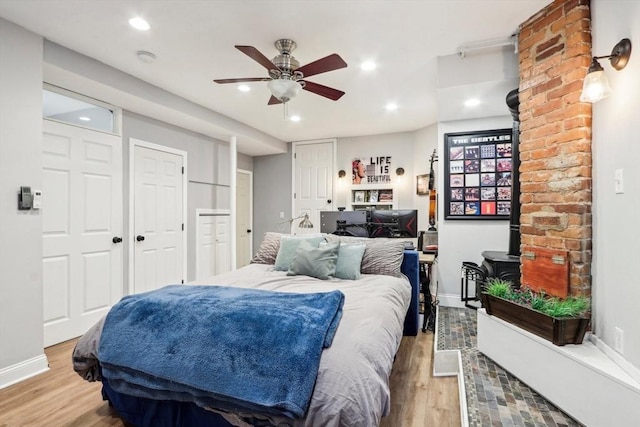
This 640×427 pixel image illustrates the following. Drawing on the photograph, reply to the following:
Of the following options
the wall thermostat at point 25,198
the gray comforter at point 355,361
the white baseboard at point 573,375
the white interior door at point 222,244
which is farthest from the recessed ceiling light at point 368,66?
the white interior door at point 222,244

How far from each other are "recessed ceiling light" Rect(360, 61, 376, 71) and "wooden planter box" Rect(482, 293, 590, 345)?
2270 mm

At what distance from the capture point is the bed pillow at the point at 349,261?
8.91ft

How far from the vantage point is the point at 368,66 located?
9.93 ft

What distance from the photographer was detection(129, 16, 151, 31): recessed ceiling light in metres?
2.30

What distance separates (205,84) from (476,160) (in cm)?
316

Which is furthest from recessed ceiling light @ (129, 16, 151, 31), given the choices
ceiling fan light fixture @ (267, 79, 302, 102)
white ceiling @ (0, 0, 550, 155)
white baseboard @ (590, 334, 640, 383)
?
white baseboard @ (590, 334, 640, 383)

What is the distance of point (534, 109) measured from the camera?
2.26 m

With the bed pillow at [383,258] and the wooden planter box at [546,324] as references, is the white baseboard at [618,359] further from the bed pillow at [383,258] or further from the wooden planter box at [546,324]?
the bed pillow at [383,258]

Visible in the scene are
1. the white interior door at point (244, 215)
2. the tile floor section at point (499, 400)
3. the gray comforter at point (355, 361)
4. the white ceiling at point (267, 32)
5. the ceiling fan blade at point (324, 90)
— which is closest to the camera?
the gray comforter at point (355, 361)

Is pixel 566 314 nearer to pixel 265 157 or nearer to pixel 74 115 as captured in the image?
pixel 74 115

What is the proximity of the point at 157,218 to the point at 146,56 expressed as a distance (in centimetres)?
199

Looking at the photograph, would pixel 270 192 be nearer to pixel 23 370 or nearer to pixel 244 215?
pixel 244 215

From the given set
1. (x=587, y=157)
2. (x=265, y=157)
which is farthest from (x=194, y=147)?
(x=587, y=157)

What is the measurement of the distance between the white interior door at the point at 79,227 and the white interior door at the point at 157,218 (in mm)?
238
